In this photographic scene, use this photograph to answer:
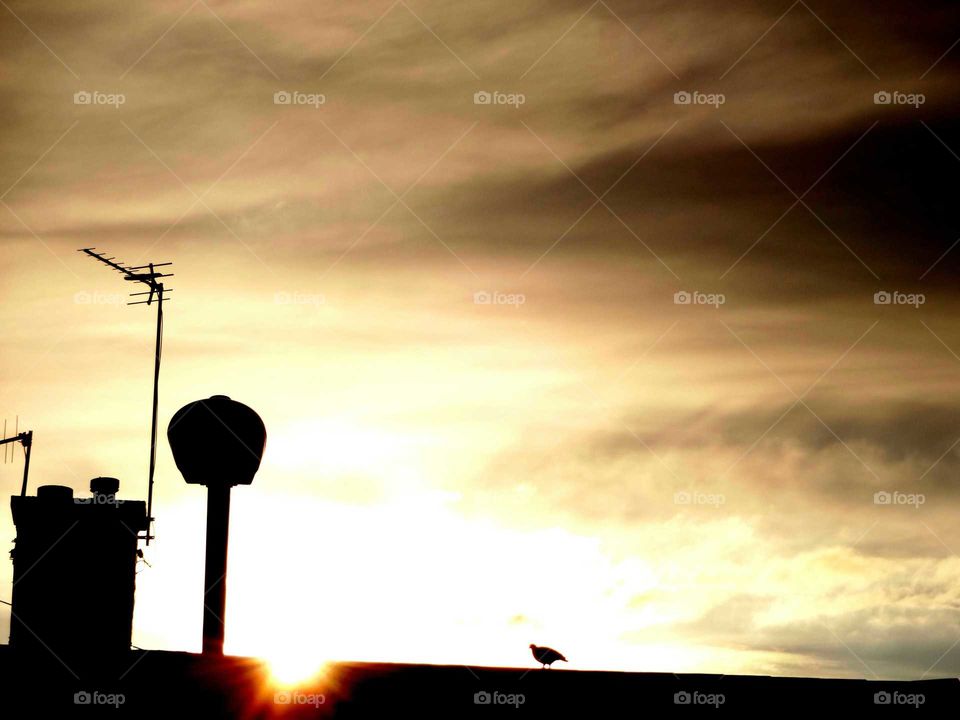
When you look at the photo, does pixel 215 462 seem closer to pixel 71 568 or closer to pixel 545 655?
pixel 545 655

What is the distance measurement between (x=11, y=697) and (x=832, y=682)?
954 centimetres

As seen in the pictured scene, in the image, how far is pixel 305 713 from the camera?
42.0 feet

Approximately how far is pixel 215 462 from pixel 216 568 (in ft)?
4.85

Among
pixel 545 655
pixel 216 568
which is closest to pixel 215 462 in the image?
pixel 216 568

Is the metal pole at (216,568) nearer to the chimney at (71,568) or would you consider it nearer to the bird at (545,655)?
the bird at (545,655)

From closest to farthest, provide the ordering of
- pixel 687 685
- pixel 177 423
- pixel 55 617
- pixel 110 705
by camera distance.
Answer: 1. pixel 110 705
2. pixel 687 685
3. pixel 177 423
4. pixel 55 617

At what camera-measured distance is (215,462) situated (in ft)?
51.5

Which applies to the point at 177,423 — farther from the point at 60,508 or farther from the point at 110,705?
the point at 60,508

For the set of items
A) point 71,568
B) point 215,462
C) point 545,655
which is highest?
A: point 71,568

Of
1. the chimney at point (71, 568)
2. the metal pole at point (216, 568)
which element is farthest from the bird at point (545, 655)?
the chimney at point (71, 568)

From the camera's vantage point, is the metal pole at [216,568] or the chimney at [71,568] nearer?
the metal pole at [216,568]

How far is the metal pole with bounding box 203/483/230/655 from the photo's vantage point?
15.6 meters

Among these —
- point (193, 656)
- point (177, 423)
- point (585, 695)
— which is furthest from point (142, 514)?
point (585, 695)

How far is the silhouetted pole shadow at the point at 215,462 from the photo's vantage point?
15641mm
